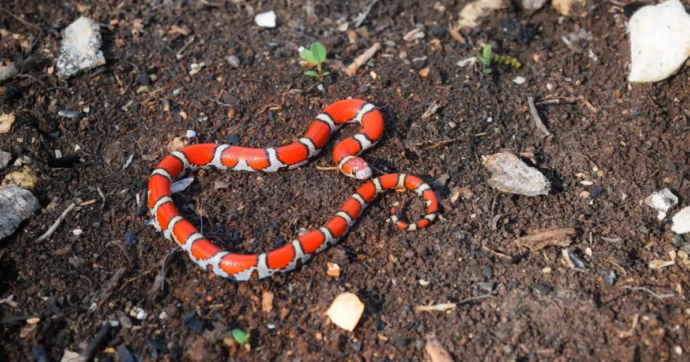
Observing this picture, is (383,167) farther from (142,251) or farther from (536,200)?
(142,251)

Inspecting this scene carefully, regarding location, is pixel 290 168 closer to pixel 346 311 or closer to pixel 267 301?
pixel 267 301

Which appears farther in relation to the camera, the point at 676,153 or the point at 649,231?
the point at 676,153

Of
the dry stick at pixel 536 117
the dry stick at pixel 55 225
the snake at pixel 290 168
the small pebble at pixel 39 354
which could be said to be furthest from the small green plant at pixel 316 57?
the small pebble at pixel 39 354

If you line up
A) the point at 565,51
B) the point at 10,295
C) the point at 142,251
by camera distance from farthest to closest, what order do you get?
the point at 565,51
the point at 142,251
the point at 10,295

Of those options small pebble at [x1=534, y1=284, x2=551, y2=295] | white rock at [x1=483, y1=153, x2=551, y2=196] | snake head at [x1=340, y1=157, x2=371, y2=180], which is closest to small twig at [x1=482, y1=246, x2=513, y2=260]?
small pebble at [x1=534, y1=284, x2=551, y2=295]

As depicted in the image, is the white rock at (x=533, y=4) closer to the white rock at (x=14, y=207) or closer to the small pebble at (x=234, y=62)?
the small pebble at (x=234, y=62)

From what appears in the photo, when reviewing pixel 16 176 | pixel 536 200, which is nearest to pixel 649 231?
pixel 536 200

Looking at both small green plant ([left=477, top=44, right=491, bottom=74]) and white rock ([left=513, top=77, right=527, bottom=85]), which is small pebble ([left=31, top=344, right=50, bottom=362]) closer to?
small green plant ([left=477, top=44, right=491, bottom=74])
